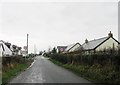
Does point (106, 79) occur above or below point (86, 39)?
below

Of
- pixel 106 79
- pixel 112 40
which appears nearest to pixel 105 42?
pixel 112 40

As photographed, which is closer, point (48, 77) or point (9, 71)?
point (48, 77)

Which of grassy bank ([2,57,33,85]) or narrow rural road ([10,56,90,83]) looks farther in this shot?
grassy bank ([2,57,33,85])

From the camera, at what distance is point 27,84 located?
14352mm

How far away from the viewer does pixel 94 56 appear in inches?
913

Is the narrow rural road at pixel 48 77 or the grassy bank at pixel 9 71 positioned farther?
the grassy bank at pixel 9 71

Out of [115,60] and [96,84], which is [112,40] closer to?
[115,60]

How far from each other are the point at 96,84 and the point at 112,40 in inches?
1697

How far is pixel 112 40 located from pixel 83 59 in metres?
29.5

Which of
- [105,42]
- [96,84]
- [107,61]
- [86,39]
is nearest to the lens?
[96,84]

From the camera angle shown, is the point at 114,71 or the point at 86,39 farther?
the point at 86,39

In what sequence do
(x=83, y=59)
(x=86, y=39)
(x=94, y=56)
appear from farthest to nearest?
(x=86, y=39) → (x=83, y=59) → (x=94, y=56)

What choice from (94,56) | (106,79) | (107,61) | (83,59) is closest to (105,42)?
(83,59)

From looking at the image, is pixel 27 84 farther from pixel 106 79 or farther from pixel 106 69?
pixel 106 69
